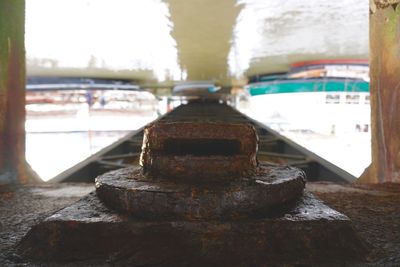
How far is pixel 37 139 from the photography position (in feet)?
43.3

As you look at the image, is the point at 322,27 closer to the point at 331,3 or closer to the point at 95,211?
the point at 331,3

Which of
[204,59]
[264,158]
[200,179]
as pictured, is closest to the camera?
[200,179]

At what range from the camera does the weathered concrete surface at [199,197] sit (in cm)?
85

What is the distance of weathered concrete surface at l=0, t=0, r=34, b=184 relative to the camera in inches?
68.3

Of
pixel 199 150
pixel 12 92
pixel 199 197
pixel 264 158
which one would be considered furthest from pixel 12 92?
pixel 264 158

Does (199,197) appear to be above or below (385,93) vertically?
below

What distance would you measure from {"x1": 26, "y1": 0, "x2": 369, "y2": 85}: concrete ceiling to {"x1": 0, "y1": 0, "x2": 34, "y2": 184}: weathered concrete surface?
6.75 feet

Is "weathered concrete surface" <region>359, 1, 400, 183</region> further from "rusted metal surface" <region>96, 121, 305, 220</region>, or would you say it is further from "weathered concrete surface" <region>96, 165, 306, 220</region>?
"weathered concrete surface" <region>96, 165, 306, 220</region>

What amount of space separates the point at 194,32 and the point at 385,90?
3510 mm

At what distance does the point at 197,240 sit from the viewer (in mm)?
815

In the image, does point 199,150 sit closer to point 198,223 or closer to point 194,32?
point 198,223

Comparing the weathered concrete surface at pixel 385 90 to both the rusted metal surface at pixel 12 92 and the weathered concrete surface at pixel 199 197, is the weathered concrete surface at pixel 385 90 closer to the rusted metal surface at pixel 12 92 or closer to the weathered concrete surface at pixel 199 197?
the weathered concrete surface at pixel 199 197

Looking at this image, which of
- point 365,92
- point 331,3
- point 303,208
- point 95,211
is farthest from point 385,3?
point 365,92

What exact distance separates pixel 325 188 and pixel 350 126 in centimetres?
1576
